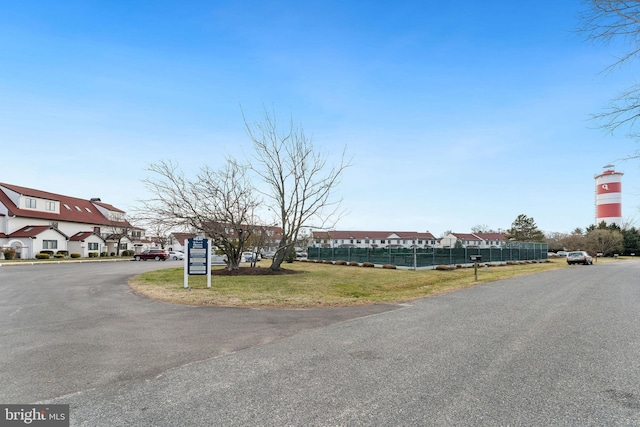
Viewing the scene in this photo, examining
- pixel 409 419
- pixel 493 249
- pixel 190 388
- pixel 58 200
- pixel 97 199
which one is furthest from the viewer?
pixel 97 199

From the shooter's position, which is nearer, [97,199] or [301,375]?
[301,375]

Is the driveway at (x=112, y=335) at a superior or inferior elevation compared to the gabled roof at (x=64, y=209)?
inferior

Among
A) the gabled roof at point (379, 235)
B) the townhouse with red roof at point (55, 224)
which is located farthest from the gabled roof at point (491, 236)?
the townhouse with red roof at point (55, 224)

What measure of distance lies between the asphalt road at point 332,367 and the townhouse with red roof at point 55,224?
33298mm

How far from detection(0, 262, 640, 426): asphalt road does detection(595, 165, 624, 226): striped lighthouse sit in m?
80.1

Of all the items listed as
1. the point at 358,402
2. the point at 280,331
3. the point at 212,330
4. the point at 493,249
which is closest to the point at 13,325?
the point at 212,330

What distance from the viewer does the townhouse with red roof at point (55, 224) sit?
39.7 meters

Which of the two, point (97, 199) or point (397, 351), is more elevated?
point (97, 199)

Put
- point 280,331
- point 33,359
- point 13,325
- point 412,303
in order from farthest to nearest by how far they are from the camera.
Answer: point 412,303
point 13,325
point 280,331
point 33,359

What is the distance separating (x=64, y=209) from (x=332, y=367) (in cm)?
5753

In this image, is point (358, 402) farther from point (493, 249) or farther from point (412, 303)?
point (493, 249)

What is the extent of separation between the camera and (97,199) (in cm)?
6312

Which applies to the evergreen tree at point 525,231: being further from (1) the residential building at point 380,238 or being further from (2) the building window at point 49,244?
(2) the building window at point 49,244

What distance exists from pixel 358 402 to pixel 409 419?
0.58 m
